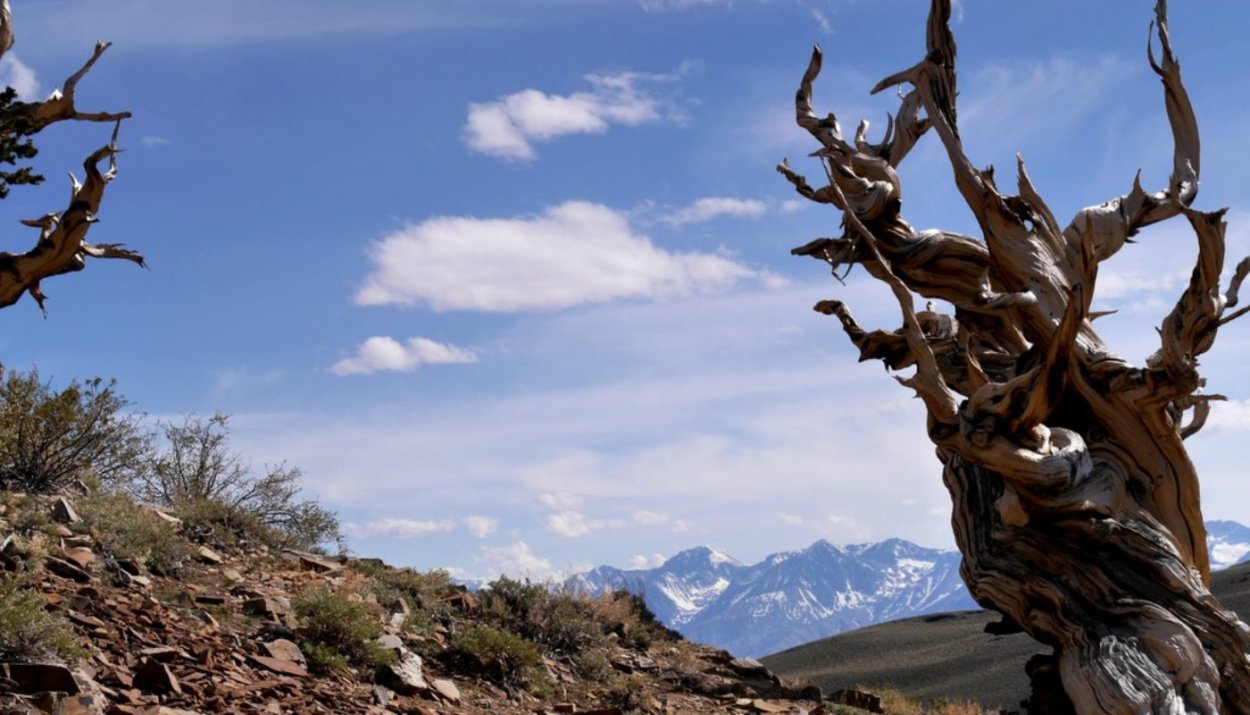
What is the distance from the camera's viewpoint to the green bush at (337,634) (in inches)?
359

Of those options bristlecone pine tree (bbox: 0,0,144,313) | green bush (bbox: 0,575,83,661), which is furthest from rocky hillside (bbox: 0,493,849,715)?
bristlecone pine tree (bbox: 0,0,144,313)

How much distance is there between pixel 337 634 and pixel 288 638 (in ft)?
1.31

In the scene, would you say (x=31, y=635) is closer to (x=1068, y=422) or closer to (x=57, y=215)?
(x=57, y=215)

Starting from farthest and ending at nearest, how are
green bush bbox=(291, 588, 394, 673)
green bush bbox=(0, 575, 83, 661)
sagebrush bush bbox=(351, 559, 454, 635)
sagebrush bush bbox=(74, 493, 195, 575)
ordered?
sagebrush bush bbox=(351, 559, 454, 635) → sagebrush bush bbox=(74, 493, 195, 575) → green bush bbox=(291, 588, 394, 673) → green bush bbox=(0, 575, 83, 661)

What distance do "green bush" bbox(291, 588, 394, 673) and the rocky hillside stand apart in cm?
1

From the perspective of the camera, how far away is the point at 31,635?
7.26 metres

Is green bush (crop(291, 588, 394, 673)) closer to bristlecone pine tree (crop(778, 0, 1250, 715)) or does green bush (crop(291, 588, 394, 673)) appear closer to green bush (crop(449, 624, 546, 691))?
green bush (crop(449, 624, 546, 691))

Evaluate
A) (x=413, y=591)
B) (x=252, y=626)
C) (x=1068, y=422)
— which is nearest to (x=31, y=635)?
(x=252, y=626)

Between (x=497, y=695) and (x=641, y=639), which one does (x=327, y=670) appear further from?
(x=641, y=639)

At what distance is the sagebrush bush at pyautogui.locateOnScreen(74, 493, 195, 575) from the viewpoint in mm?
10648

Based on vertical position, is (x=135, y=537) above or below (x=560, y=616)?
above

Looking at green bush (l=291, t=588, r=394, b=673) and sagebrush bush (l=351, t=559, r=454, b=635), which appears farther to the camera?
sagebrush bush (l=351, t=559, r=454, b=635)

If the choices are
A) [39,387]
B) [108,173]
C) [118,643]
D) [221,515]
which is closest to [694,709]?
[118,643]

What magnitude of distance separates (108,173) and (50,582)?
325cm
